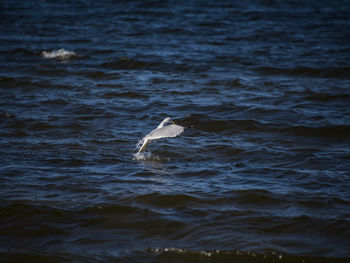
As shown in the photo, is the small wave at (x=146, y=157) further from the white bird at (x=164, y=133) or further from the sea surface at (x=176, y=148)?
the white bird at (x=164, y=133)

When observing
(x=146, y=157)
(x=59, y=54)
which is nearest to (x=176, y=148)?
(x=146, y=157)

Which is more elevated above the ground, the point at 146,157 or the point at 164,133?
the point at 164,133

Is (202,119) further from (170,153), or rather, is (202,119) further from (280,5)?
(280,5)

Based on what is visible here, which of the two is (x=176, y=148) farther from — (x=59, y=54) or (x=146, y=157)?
(x=59, y=54)

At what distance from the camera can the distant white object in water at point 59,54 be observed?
14.2m

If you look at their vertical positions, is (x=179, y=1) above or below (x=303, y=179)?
above

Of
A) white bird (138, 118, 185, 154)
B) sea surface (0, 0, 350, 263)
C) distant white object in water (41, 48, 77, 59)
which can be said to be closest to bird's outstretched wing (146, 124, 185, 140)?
white bird (138, 118, 185, 154)

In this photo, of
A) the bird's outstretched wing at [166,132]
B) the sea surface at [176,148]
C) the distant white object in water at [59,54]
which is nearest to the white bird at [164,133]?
the bird's outstretched wing at [166,132]

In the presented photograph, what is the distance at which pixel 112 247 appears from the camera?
15.2 ft

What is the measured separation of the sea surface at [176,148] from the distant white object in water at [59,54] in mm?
62

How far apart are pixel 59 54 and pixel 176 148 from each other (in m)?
8.05

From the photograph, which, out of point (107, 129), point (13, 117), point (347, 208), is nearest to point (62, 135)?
point (107, 129)

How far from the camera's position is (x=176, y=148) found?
25.1 ft

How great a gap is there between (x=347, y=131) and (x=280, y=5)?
56.5ft
